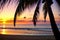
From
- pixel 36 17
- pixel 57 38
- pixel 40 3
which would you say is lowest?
pixel 57 38

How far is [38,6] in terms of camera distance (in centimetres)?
1120

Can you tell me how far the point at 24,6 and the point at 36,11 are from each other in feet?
2.69

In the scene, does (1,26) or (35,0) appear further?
(1,26)

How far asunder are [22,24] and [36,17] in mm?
22782

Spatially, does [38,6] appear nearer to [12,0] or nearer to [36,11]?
[36,11]

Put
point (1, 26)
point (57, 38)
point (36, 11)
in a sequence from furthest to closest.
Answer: point (1, 26) → point (36, 11) → point (57, 38)

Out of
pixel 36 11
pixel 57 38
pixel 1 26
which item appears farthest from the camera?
pixel 1 26

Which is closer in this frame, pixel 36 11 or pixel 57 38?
pixel 57 38

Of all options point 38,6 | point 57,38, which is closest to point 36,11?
point 38,6

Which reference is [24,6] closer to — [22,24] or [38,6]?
[38,6]

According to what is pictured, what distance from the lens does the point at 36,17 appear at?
442 inches

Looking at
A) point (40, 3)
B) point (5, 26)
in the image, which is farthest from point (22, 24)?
point (40, 3)

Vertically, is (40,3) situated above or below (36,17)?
above

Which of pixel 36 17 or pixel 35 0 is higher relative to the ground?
pixel 35 0
